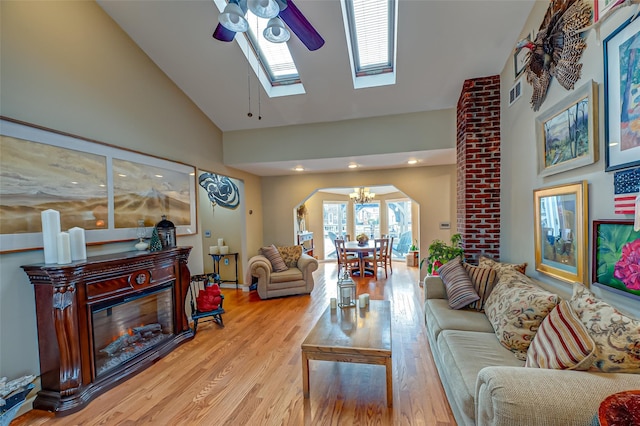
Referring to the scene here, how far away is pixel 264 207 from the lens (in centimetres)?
608

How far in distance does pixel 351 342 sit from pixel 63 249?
2.39m

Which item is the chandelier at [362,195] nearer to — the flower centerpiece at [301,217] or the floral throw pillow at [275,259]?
the flower centerpiece at [301,217]

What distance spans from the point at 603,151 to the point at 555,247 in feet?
2.75

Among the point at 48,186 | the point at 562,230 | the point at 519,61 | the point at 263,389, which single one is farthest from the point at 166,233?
the point at 519,61

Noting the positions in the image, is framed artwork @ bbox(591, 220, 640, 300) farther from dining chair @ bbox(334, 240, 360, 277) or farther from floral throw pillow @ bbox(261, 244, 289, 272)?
dining chair @ bbox(334, 240, 360, 277)

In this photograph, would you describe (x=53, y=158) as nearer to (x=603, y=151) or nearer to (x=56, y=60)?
(x=56, y=60)

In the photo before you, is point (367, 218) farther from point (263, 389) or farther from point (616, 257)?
point (616, 257)

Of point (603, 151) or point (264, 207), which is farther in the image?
point (264, 207)

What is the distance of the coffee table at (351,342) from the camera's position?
192 centimetres

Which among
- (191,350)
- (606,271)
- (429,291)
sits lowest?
(191,350)

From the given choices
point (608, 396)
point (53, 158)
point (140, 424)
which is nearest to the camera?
point (608, 396)

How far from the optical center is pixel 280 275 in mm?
4664

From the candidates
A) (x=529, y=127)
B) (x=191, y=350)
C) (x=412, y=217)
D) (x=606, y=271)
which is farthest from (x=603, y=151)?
(x=412, y=217)

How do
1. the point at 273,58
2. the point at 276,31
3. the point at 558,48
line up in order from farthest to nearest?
the point at 273,58
the point at 558,48
the point at 276,31
